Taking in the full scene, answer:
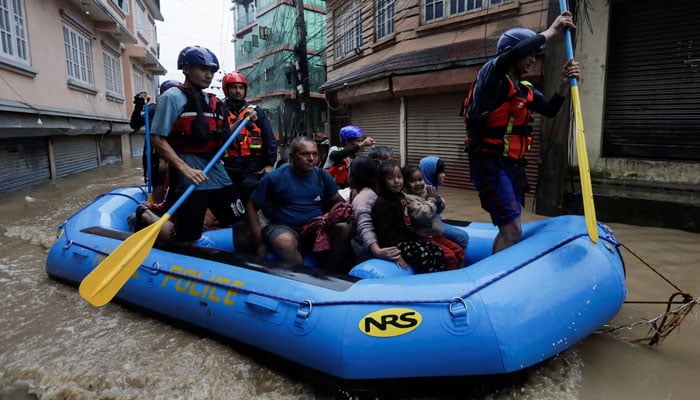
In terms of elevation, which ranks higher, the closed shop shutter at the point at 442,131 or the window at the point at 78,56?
the window at the point at 78,56

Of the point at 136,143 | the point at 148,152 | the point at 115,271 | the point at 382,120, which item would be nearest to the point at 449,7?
the point at 382,120

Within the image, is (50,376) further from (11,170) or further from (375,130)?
(375,130)

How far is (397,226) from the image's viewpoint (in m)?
2.97

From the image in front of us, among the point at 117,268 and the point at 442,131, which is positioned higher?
the point at 442,131

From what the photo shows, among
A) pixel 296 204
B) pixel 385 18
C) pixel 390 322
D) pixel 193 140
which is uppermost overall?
pixel 385 18

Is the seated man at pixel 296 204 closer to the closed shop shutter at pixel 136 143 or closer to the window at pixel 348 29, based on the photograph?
the window at pixel 348 29

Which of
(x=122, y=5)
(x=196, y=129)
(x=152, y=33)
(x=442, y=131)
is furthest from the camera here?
(x=152, y=33)

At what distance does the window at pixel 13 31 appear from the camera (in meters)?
7.51

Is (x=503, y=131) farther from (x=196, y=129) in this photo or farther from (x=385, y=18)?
(x=385, y=18)

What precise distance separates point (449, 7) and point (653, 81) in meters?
4.19

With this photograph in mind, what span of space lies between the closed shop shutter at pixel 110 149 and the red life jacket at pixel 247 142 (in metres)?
11.5

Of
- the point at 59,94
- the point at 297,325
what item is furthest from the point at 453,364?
the point at 59,94

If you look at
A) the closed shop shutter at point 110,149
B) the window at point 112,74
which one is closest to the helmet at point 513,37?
the closed shop shutter at point 110,149

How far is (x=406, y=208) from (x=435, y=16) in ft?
22.6
